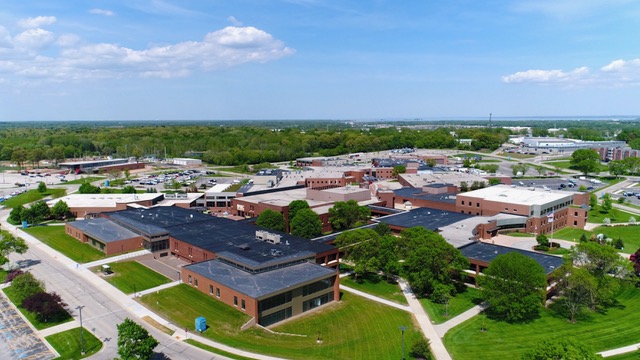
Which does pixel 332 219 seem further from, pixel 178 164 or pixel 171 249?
pixel 178 164

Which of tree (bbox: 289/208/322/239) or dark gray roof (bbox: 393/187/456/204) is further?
dark gray roof (bbox: 393/187/456/204)

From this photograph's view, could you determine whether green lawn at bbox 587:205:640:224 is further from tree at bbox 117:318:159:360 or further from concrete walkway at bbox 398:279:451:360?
tree at bbox 117:318:159:360

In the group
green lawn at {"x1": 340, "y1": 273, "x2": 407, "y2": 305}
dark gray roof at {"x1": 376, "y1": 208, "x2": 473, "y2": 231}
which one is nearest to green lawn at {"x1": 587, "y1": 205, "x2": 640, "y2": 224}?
dark gray roof at {"x1": 376, "y1": 208, "x2": 473, "y2": 231}

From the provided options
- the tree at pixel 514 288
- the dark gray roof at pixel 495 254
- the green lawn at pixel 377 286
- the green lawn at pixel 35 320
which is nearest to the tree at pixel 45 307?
the green lawn at pixel 35 320

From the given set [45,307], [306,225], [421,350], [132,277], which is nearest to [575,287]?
[421,350]

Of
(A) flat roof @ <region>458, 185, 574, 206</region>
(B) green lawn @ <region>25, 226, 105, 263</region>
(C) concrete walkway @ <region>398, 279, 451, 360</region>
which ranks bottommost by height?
(C) concrete walkway @ <region>398, 279, 451, 360</region>

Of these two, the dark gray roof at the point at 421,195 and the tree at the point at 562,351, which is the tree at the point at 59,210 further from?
the tree at the point at 562,351

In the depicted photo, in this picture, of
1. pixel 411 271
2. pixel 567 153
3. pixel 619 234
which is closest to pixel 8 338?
pixel 411 271

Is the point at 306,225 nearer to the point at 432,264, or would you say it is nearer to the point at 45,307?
the point at 432,264
